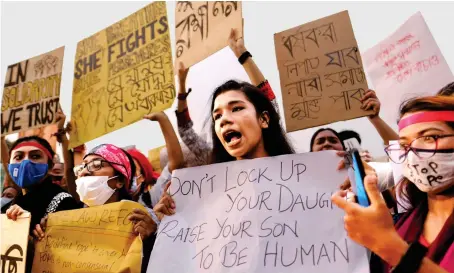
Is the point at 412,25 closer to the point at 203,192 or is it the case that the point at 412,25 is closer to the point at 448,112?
the point at 448,112

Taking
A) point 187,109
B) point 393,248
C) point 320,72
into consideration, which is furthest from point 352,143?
point 393,248

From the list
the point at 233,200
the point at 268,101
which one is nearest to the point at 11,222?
the point at 233,200

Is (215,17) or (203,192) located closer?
(203,192)

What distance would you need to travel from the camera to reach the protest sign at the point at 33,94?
14.4ft

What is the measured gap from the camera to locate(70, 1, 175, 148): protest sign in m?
3.62

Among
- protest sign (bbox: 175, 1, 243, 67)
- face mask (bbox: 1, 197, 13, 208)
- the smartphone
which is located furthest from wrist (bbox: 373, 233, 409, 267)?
face mask (bbox: 1, 197, 13, 208)

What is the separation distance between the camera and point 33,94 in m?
4.54

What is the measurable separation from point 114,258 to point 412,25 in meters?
2.66

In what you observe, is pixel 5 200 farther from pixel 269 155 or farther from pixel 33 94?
pixel 269 155

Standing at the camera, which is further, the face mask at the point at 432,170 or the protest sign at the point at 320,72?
the protest sign at the point at 320,72

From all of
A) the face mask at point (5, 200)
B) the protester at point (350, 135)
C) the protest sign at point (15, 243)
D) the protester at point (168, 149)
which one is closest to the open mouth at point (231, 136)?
the protester at point (168, 149)

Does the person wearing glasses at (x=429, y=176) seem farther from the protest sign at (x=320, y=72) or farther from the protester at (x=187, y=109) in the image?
the protester at (x=187, y=109)

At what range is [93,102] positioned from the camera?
13.3 ft

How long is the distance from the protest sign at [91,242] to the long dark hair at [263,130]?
0.57 metres
